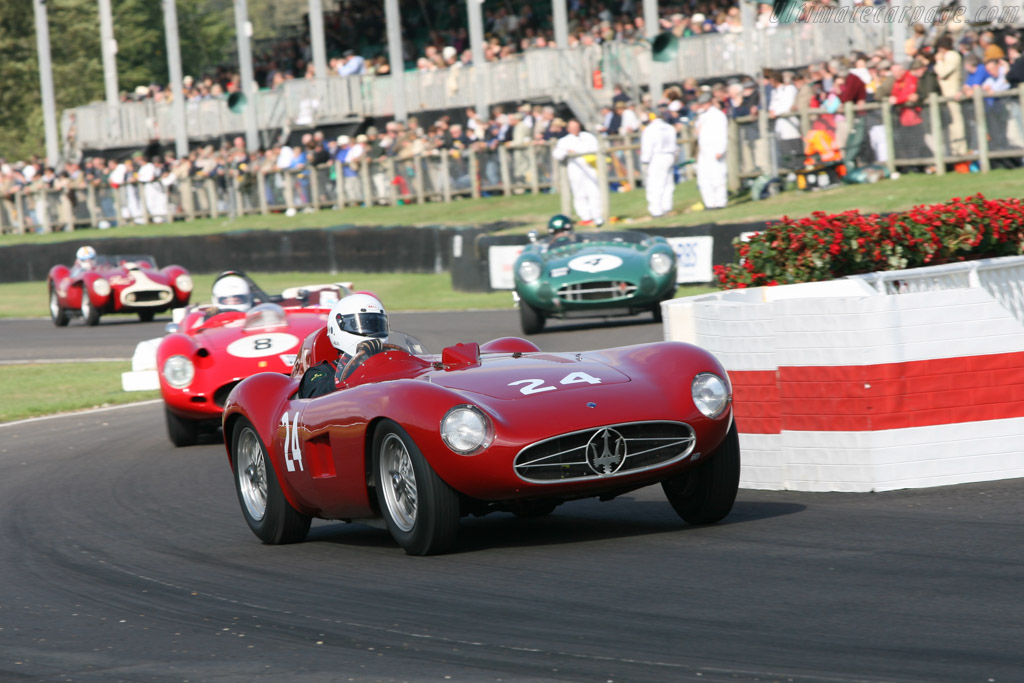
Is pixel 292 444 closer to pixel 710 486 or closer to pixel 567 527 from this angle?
pixel 567 527

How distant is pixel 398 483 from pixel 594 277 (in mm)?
10701

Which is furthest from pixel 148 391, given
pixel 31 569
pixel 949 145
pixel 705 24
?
pixel 705 24

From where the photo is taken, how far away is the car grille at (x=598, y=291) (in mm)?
16984

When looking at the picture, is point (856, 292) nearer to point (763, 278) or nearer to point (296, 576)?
point (763, 278)

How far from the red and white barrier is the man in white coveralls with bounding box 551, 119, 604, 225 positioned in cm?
1871

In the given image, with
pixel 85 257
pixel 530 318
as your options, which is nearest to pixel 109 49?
pixel 85 257

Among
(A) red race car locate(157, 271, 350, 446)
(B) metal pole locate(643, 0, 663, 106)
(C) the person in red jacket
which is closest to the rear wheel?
(B) metal pole locate(643, 0, 663, 106)

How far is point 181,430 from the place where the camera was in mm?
11773

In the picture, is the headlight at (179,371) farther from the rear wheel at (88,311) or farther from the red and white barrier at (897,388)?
the rear wheel at (88,311)

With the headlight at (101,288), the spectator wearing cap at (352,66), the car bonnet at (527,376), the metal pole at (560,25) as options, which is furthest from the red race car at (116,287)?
the car bonnet at (527,376)

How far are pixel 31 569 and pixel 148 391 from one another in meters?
9.12

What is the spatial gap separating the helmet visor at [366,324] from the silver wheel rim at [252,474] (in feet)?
2.36

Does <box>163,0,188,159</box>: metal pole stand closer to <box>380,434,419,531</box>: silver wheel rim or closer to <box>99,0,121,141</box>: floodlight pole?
<box>99,0,121,141</box>: floodlight pole

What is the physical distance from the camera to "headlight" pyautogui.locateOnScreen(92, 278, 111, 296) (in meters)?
24.7
